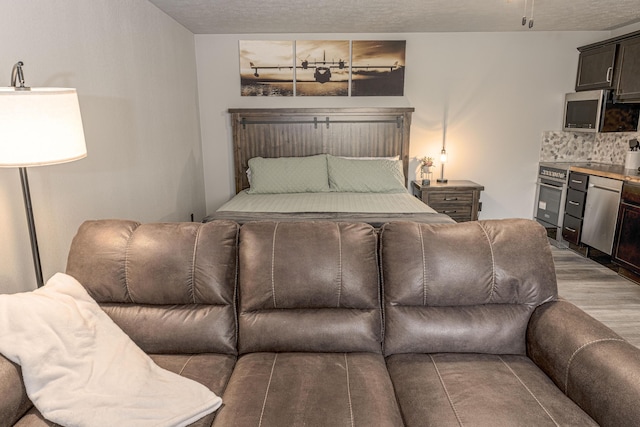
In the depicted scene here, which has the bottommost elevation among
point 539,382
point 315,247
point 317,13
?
point 539,382

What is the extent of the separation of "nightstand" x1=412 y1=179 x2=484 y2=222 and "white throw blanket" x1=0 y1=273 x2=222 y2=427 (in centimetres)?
342

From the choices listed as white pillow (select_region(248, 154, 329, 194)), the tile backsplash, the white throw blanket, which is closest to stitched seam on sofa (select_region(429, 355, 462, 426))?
the white throw blanket

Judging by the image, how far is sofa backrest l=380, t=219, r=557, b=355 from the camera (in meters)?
1.71

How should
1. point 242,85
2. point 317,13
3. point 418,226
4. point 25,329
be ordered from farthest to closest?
1. point 242,85
2. point 317,13
3. point 418,226
4. point 25,329

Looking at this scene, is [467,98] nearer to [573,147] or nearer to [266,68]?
[573,147]

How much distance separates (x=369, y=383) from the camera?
1.49 metres

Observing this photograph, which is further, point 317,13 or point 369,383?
point 317,13

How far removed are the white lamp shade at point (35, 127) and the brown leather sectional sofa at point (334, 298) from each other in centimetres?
41

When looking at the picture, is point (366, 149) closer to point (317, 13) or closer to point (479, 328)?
point (317, 13)

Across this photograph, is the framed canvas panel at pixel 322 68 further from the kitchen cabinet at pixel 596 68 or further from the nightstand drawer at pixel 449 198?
the kitchen cabinet at pixel 596 68

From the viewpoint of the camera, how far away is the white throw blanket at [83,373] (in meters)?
1.24

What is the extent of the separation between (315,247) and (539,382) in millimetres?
965

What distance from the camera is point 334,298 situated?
174cm

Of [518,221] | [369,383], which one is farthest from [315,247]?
[518,221]
